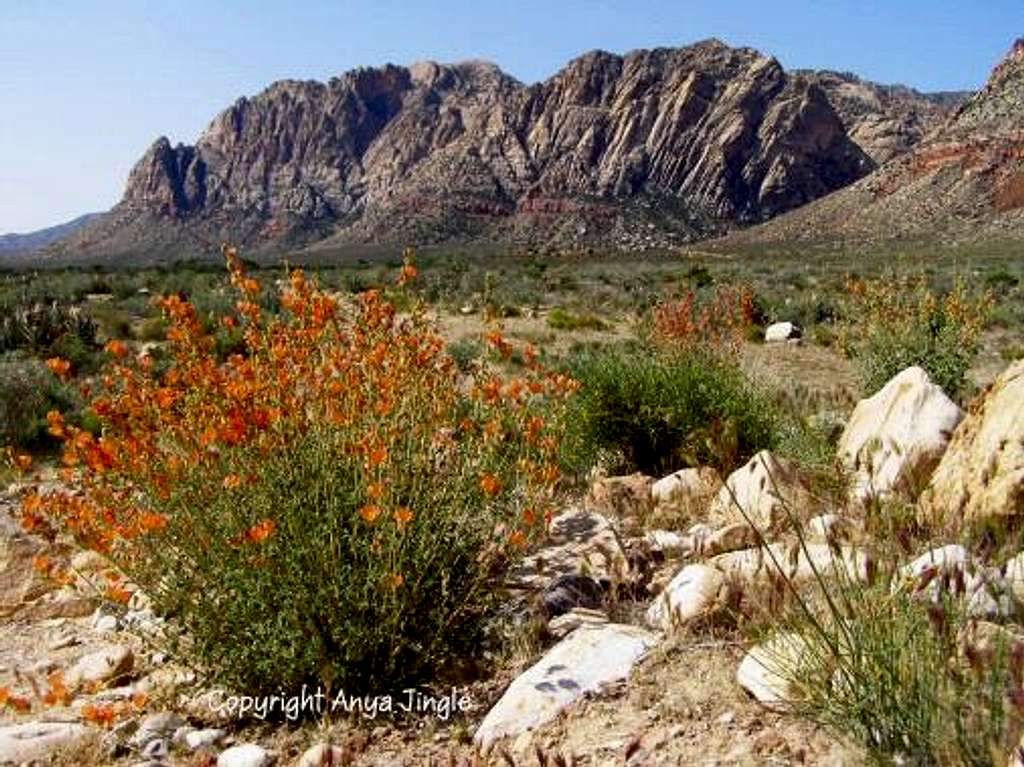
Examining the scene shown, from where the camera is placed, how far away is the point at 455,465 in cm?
379

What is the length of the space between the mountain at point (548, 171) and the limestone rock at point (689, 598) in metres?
90.7

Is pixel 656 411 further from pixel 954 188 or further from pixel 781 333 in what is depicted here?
pixel 954 188

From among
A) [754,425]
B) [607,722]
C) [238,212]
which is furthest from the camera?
[238,212]

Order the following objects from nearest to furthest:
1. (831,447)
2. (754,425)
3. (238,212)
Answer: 1. (831,447)
2. (754,425)
3. (238,212)

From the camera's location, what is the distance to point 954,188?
227 feet

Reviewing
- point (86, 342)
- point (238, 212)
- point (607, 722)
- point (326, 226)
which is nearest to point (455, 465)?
point (607, 722)

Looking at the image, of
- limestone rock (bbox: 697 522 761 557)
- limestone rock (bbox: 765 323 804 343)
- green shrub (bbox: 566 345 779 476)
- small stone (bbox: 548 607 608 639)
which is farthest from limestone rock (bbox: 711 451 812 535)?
limestone rock (bbox: 765 323 804 343)

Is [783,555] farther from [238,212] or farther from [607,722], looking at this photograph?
[238,212]

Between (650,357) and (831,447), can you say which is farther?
(650,357)

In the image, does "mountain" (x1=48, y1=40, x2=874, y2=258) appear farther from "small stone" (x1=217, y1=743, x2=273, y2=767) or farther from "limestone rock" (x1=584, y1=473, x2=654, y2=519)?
"small stone" (x1=217, y1=743, x2=273, y2=767)

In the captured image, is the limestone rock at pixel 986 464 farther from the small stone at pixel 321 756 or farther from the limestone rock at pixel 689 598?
the small stone at pixel 321 756

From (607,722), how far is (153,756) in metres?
1.51

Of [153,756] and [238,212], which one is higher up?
[238,212]

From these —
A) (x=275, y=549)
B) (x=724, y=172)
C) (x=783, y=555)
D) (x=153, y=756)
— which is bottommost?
(x=153, y=756)
